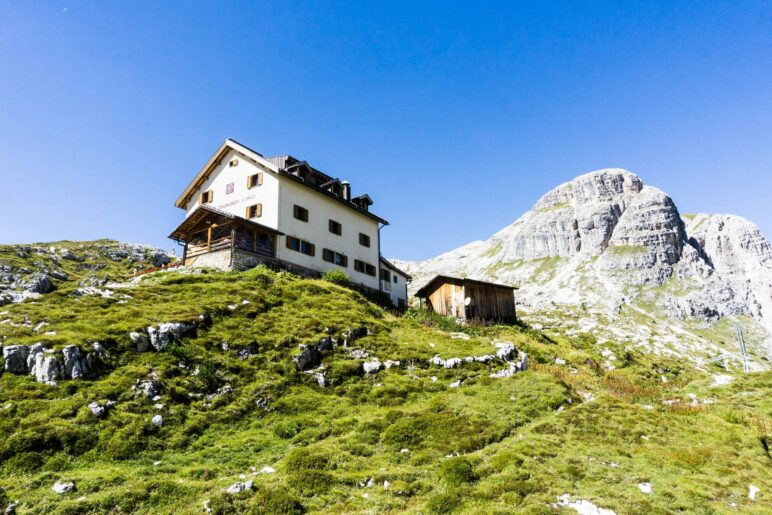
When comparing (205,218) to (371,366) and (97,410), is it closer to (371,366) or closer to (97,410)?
(371,366)

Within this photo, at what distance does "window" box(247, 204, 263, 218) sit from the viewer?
42.5m

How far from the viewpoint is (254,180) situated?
1731 inches

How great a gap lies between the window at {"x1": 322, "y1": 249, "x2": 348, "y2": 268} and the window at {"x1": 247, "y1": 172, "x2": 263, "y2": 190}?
907 cm

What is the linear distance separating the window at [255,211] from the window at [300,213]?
308cm

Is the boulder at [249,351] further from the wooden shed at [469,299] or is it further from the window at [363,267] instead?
the wooden shed at [469,299]

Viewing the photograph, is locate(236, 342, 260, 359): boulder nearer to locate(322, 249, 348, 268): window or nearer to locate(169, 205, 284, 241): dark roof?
locate(169, 205, 284, 241): dark roof

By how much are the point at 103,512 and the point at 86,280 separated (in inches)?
1107

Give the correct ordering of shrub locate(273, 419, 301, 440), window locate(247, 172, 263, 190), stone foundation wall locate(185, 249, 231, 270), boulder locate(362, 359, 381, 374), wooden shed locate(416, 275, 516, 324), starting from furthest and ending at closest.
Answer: wooden shed locate(416, 275, 516, 324)
window locate(247, 172, 263, 190)
stone foundation wall locate(185, 249, 231, 270)
boulder locate(362, 359, 381, 374)
shrub locate(273, 419, 301, 440)

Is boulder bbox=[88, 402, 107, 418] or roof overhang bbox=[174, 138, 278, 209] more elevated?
roof overhang bbox=[174, 138, 278, 209]

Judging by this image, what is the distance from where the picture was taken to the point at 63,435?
14.9 metres

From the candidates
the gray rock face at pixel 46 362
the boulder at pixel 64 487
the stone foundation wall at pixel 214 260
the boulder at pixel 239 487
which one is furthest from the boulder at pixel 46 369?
the stone foundation wall at pixel 214 260

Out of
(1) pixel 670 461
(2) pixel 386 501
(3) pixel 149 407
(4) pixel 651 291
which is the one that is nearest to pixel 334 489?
(2) pixel 386 501

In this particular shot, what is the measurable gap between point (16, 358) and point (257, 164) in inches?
1155

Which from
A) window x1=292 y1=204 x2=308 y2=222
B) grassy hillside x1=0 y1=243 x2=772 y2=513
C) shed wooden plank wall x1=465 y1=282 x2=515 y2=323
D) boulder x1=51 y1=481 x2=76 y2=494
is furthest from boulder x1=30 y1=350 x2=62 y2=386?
shed wooden plank wall x1=465 y1=282 x2=515 y2=323
